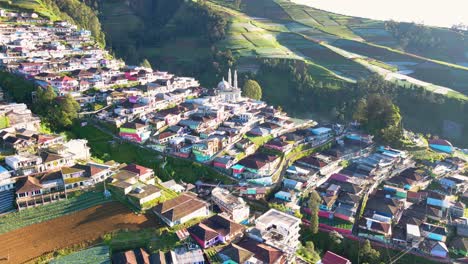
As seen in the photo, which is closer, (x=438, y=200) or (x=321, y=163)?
(x=438, y=200)

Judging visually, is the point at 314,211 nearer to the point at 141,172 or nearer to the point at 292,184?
the point at 292,184

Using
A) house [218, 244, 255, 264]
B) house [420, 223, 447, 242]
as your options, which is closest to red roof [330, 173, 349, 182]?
house [420, 223, 447, 242]

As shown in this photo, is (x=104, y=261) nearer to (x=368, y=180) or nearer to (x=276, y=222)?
(x=276, y=222)

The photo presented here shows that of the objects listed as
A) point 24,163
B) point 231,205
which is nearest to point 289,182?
point 231,205

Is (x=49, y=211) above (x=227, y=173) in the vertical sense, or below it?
above

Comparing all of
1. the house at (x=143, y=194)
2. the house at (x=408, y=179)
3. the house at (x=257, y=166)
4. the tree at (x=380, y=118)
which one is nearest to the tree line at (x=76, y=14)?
the house at (x=257, y=166)

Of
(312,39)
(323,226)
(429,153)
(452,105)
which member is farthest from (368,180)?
(312,39)

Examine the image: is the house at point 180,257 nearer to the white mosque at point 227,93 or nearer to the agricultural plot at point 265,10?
the white mosque at point 227,93
